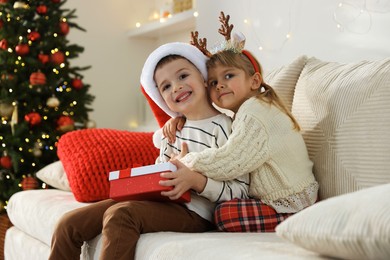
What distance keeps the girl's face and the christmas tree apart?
1920 mm

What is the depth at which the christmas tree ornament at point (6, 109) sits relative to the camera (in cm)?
354

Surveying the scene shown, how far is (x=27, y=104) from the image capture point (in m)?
3.63

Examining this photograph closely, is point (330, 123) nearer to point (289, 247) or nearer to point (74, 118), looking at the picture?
point (289, 247)

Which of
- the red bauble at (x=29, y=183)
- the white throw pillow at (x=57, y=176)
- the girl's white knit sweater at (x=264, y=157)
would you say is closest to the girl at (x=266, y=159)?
the girl's white knit sweater at (x=264, y=157)

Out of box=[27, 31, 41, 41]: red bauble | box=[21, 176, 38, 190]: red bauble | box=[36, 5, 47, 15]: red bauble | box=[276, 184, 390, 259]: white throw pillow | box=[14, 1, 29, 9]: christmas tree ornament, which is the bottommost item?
box=[21, 176, 38, 190]: red bauble

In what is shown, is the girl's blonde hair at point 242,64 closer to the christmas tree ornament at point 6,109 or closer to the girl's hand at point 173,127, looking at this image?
the girl's hand at point 173,127

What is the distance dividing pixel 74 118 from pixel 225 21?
6.63 feet

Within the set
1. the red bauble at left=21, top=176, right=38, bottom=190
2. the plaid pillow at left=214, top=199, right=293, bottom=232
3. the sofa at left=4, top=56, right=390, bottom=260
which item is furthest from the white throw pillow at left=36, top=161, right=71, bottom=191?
the plaid pillow at left=214, top=199, right=293, bottom=232

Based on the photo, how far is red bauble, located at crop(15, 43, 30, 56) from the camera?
3570mm

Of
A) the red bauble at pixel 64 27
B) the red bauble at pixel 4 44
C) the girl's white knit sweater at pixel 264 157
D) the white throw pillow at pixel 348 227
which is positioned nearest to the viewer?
the white throw pillow at pixel 348 227

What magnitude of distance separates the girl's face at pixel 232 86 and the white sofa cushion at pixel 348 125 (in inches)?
7.3

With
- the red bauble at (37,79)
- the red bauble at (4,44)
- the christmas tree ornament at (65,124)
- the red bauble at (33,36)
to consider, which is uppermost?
the red bauble at (33,36)

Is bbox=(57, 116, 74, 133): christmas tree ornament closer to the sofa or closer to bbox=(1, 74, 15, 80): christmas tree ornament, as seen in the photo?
bbox=(1, 74, 15, 80): christmas tree ornament

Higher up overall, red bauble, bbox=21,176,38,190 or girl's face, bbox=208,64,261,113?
girl's face, bbox=208,64,261,113
